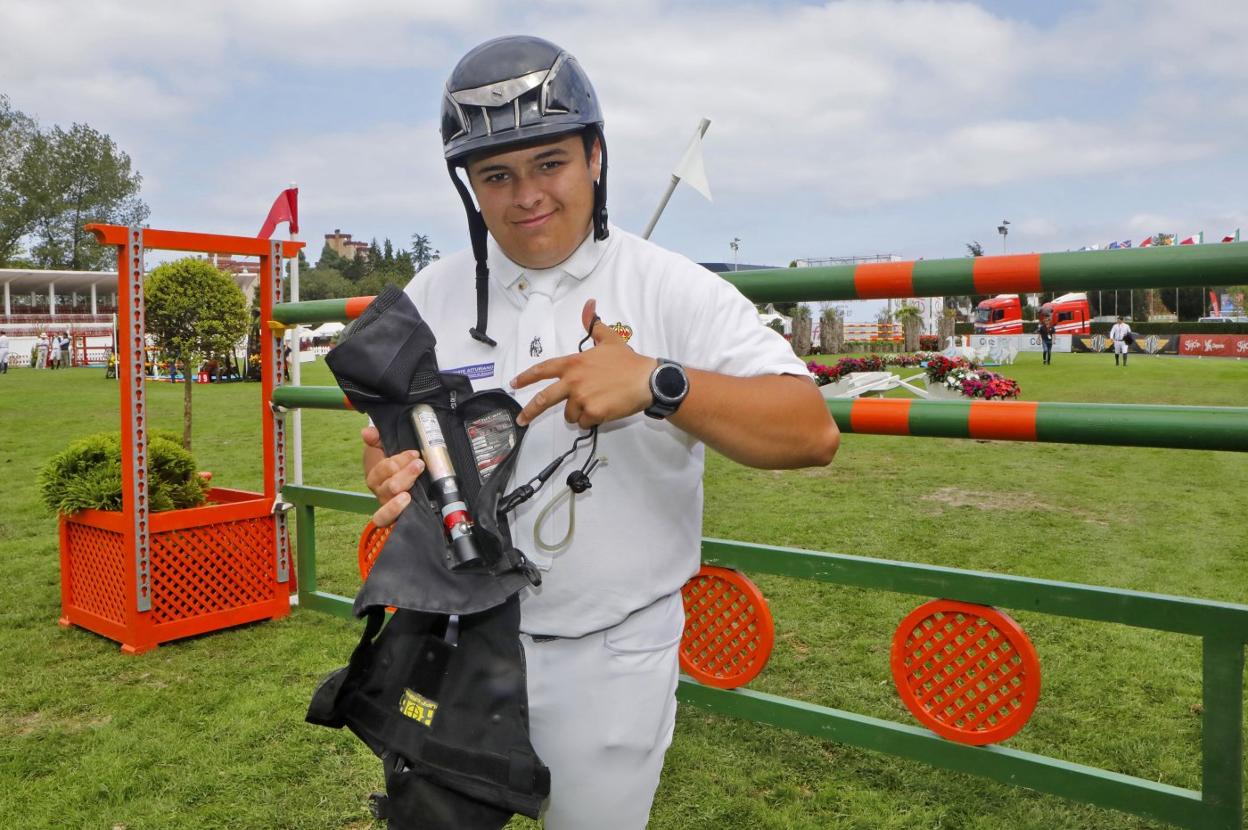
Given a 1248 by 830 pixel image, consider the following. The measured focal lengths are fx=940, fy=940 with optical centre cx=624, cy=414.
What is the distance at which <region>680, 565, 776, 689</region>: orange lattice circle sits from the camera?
3.28 m

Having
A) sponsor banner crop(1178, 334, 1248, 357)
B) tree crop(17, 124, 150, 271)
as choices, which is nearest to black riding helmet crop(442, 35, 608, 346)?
sponsor banner crop(1178, 334, 1248, 357)

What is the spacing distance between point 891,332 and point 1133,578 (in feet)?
164

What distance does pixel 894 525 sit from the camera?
8.11 meters

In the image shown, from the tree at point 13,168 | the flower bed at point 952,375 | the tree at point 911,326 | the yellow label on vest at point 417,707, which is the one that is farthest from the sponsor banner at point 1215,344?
the tree at point 13,168

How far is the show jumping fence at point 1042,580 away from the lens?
2512 millimetres

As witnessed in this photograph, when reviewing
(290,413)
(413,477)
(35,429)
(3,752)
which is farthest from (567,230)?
(35,429)

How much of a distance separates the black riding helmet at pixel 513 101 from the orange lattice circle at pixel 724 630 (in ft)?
5.87

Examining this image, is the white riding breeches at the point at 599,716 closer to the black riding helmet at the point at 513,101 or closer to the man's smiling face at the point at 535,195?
the black riding helmet at the point at 513,101

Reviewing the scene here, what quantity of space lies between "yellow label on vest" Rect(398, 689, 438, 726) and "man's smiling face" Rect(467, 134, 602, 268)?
87cm

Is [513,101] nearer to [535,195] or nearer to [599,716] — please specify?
[535,195]

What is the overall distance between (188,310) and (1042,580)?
20.9 feet

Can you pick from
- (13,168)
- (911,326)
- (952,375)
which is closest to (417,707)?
(952,375)

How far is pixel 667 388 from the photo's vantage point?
5.03ft

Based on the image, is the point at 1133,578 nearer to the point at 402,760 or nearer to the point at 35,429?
the point at 402,760
